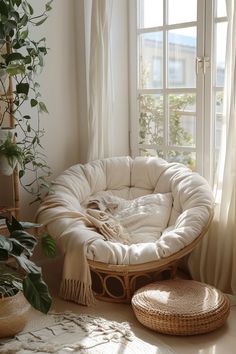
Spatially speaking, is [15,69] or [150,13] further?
[150,13]

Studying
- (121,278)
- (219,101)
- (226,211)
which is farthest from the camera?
(219,101)

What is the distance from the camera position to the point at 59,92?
3.66m

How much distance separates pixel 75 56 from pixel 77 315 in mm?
1882

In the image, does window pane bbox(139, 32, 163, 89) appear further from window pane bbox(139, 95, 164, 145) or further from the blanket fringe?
the blanket fringe

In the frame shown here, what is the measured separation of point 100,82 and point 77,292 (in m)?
1.48

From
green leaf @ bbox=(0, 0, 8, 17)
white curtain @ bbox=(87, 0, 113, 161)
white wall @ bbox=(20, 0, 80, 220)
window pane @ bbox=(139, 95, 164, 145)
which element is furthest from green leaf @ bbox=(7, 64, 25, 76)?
window pane @ bbox=(139, 95, 164, 145)

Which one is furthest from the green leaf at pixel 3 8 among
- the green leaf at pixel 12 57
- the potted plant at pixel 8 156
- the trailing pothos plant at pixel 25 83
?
the potted plant at pixel 8 156

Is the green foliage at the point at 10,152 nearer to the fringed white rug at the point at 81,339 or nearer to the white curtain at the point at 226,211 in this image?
the fringed white rug at the point at 81,339

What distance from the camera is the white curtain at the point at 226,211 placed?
9.61 feet

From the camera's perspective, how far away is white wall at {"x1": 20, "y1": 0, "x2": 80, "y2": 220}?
11.7 feet

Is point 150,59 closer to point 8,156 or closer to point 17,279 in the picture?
point 8,156

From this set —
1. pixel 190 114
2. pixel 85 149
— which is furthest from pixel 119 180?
pixel 190 114

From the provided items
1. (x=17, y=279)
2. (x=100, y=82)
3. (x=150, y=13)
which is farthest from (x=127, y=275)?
(x=150, y=13)

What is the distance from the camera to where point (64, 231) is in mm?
2984
